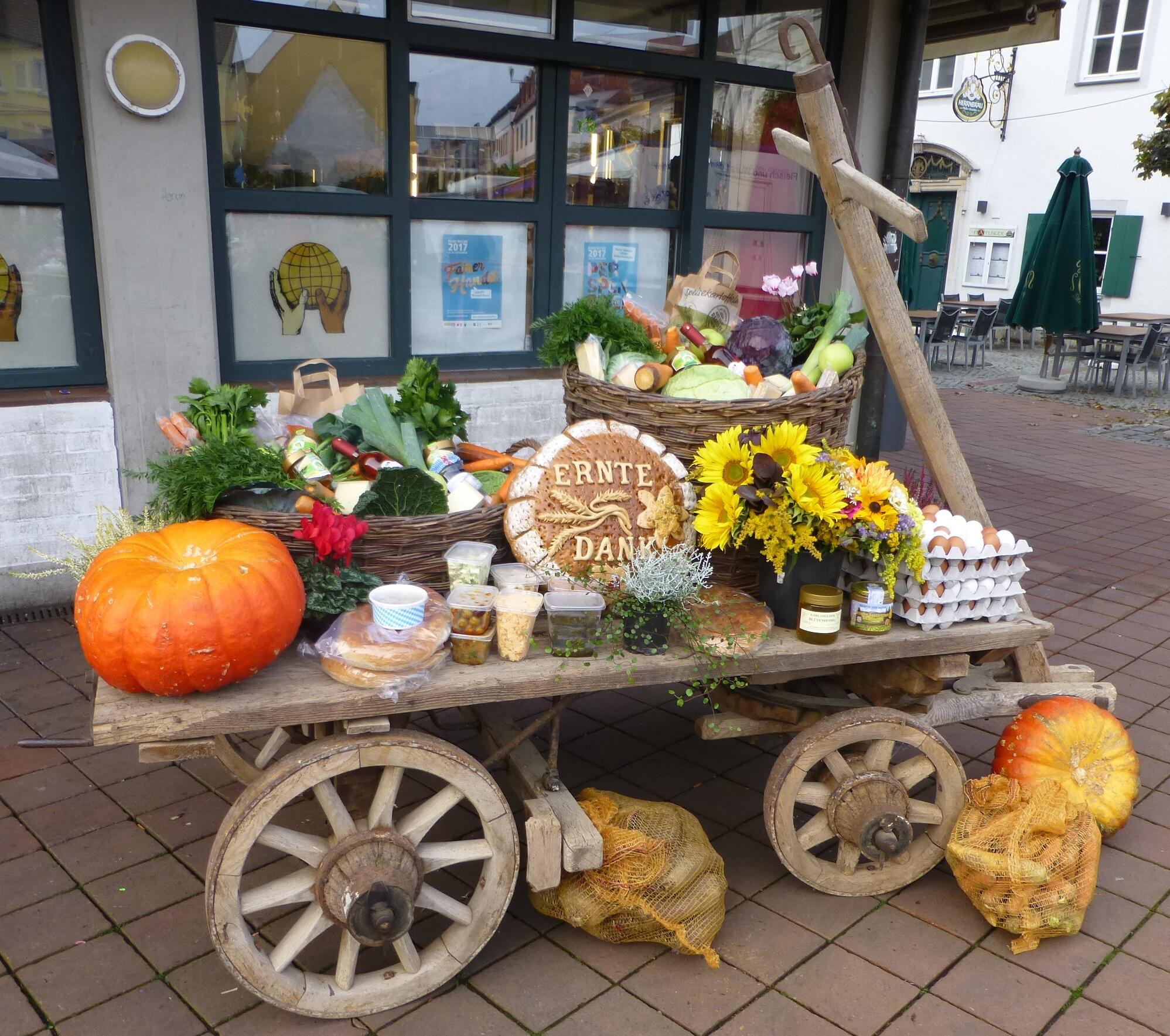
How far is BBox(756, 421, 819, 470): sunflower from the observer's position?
2.60 m

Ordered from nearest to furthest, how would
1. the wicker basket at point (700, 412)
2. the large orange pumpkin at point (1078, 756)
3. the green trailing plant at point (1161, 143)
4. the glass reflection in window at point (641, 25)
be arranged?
1. the wicker basket at point (700, 412)
2. the large orange pumpkin at point (1078, 756)
3. the glass reflection in window at point (641, 25)
4. the green trailing plant at point (1161, 143)

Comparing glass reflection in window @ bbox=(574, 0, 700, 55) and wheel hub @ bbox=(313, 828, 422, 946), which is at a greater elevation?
glass reflection in window @ bbox=(574, 0, 700, 55)

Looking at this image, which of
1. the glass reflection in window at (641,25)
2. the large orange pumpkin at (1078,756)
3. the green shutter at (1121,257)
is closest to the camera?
the large orange pumpkin at (1078,756)

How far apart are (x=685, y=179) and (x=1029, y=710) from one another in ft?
14.2

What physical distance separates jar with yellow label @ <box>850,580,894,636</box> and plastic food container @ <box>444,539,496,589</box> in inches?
40.0

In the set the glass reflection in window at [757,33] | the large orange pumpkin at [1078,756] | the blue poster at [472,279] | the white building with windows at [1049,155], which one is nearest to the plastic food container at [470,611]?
the large orange pumpkin at [1078,756]

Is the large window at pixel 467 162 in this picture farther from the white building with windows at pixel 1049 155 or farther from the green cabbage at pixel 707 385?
the white building with windows at pixel 1049 155

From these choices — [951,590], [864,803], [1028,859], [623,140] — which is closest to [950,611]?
[951,590]

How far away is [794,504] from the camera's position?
2.57m

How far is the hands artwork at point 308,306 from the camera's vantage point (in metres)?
5.38

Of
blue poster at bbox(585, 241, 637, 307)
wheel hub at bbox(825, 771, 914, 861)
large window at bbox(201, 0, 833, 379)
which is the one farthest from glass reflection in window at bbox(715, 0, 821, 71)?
wheel hub at bbox(825, 771, 914, 861)

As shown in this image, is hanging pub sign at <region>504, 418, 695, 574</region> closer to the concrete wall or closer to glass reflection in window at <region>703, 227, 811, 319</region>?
the concrete wall

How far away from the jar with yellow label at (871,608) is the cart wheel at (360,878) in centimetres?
108

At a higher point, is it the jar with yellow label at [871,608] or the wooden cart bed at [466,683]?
the jar with yellow label at [871,608]
